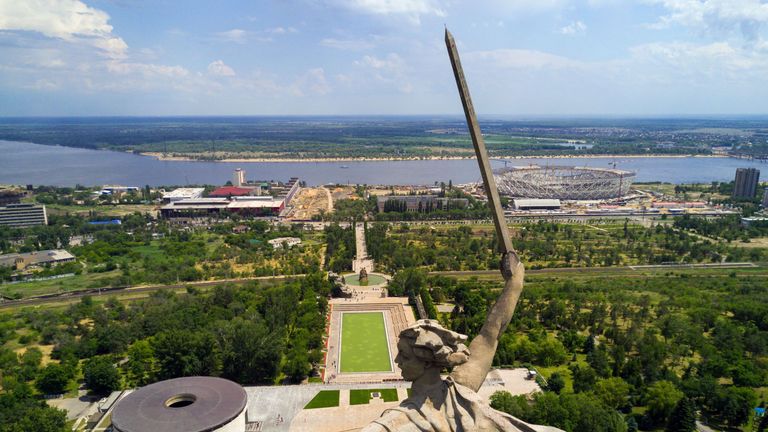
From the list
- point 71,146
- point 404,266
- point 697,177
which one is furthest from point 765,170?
point 71,146

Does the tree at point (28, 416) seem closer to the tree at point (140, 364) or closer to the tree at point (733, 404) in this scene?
the tree at point (140, 364)

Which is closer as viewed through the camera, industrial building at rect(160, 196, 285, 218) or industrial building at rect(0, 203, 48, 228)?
industrial building at rect(0, 203, 48, 228)

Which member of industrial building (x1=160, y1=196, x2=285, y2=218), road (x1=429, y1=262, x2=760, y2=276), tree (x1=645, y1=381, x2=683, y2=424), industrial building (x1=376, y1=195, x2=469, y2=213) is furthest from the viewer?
industrial building (x1=376, y1=195, x2=469, y2=213)

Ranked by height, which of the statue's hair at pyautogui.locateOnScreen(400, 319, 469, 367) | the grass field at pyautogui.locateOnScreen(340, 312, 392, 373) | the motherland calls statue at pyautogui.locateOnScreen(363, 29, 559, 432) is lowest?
the grass field at pyautogui.locateOnScreen(340, 312, 392, 373)

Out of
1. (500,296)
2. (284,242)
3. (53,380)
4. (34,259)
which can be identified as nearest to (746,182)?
(284,242)

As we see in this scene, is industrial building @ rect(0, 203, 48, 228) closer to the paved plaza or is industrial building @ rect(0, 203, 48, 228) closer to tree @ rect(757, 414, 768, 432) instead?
the paved plaza

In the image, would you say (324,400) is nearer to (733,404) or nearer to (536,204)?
(733,404)

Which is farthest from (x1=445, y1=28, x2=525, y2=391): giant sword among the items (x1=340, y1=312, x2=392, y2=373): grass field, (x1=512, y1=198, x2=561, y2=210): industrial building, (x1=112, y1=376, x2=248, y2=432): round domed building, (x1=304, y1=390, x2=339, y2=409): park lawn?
(x1=512, y1=198, x2=561, y2=210): industrial building
